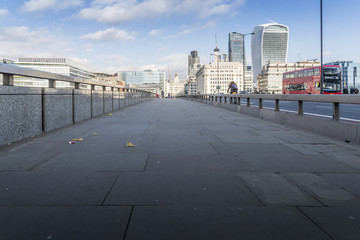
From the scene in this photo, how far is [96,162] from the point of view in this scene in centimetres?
453

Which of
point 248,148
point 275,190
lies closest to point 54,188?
point 275,190

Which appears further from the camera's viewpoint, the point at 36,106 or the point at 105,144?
the point at 36,106

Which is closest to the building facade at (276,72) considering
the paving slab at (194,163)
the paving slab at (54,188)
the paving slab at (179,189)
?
the paving slab at (194,163)

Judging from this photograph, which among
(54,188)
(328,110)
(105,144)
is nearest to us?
(54,188)

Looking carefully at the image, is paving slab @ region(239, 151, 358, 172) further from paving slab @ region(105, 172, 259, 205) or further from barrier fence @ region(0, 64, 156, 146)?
barrier fence @ region(0, 64, 156, 146)

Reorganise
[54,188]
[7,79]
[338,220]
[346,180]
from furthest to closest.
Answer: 1. [7,79]
2. [346,180]
3. [54,188]
4. [338,220]

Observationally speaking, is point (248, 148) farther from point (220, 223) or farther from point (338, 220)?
Answer: point (220, 223)

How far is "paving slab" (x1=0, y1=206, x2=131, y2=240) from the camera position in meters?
2.23

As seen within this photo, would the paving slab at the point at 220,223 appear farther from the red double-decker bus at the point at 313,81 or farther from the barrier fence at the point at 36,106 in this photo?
the red double-decker bus at the point at 313,81

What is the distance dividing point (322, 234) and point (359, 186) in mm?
1606

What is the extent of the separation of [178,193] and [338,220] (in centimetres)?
156

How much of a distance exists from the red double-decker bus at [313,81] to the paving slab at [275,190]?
30.2 meters

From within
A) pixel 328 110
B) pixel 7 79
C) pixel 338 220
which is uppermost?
pixel 7 79

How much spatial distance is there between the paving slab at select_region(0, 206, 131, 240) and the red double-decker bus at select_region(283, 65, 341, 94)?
32.1m
